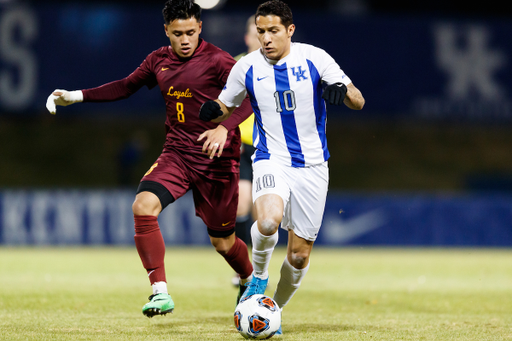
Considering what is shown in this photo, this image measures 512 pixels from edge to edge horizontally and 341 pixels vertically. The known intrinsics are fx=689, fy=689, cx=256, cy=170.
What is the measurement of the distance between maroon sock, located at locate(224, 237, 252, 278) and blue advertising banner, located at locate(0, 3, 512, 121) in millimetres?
10046

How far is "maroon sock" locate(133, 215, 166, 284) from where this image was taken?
4.94m

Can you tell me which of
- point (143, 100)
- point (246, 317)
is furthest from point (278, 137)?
point (143, 100)

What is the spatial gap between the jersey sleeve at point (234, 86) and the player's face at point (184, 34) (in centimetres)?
48

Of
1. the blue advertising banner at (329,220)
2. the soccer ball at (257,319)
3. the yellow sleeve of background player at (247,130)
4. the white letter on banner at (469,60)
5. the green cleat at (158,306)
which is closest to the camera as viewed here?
the soccer ball at (257,319)

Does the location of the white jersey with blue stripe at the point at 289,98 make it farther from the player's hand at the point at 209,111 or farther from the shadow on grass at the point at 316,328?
the shadow on grass at the point at 316,328

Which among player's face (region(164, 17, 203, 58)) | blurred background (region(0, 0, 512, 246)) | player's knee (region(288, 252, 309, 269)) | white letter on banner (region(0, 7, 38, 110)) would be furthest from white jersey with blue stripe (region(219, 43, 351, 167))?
white letter on banner (region(0, 7, 38, 110))

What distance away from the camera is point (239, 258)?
5629mm

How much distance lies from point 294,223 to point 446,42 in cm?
1286

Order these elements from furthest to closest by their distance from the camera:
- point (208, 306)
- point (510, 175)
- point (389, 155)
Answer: point (389, 155), point (510, 175), point (208, 306)

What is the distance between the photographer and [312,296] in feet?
23.1

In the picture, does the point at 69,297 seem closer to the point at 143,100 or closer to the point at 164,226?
the point at 164,226

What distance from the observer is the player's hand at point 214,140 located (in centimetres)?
491

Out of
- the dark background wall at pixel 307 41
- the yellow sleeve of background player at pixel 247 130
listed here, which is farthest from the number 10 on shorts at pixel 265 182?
the dark background wall at pixel 307 41

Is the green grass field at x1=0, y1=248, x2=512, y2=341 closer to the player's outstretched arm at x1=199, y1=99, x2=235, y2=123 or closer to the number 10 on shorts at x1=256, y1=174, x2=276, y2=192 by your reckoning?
the number 10 on shorts at x1=256, y1=174, x2=276, y2=192
